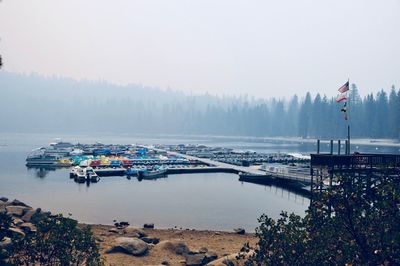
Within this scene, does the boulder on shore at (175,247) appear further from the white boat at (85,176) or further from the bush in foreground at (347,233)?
the white boat at (85,176)

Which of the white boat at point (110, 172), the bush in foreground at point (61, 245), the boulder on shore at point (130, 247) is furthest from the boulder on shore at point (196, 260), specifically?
the white boat at point (110, 172)

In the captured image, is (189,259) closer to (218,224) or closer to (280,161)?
(218,224)

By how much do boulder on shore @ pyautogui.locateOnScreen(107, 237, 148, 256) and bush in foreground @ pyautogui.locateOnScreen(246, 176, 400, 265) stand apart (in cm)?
1675

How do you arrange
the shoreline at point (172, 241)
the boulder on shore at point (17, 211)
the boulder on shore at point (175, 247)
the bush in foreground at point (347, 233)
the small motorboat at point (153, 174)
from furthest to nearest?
the small motorboat at point (153, 174), the boulder on shore at point (17, 211), the boulder on shore at point (175, 247), the shoreline at point (172, 241), the bush in foreground at point (347, 233)

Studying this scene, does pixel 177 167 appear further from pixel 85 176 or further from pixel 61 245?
pixel 61 245

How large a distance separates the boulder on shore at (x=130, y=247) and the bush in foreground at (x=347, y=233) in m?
16.8

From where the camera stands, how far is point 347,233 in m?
14.5

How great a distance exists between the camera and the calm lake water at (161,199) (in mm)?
48344

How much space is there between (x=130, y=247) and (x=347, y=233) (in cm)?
1973

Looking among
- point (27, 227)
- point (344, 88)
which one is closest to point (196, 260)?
point (27, 227)

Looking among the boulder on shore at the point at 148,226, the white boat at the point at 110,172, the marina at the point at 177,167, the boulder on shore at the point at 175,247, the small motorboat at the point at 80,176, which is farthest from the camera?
the white boat at the point at 110,172

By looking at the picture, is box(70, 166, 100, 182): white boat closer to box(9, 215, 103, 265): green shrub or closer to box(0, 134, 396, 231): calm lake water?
box(0, 134, 396, 231): calm lake water

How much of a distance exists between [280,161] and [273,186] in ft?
120

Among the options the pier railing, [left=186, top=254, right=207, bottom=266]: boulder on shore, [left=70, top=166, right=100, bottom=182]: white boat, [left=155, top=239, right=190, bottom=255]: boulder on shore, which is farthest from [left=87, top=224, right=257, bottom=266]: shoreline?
[left=70, top=166, right=100, bottom=182]: white boat
